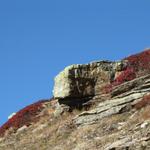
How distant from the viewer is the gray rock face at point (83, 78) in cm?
3906

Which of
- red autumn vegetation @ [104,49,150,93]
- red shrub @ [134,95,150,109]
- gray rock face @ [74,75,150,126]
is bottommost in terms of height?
red shrub @ [134,95,150,109]

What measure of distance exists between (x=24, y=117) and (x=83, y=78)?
7585mm

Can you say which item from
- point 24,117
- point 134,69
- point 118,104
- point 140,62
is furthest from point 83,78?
point 24,117

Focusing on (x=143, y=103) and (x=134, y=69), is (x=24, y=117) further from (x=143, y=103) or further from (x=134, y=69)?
(x=143, y=103)

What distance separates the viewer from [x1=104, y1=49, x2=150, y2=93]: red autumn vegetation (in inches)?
1522

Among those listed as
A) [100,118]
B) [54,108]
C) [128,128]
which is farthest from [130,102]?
[54,108]

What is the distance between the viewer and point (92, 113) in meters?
34.3

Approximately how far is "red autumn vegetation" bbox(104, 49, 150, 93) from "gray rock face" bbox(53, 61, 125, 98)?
2.57 feet

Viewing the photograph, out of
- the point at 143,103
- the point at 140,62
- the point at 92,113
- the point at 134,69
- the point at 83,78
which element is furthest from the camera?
the point at 140,62

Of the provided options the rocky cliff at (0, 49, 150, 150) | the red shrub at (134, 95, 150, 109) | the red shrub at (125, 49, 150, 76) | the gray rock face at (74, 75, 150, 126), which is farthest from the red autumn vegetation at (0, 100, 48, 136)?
the red shrub at (134, 95, 150, 109)

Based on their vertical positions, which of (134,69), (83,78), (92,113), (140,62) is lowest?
(92,113)

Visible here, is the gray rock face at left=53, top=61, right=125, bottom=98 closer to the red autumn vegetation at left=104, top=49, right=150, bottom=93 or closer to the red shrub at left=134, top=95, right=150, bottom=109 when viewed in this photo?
the red autumn vegetation at left=104, top=49, right=150, bottom=93

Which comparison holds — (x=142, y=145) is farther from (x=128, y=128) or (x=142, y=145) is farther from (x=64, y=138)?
(x=64, y=138)

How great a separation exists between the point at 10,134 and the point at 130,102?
12.5 metres
